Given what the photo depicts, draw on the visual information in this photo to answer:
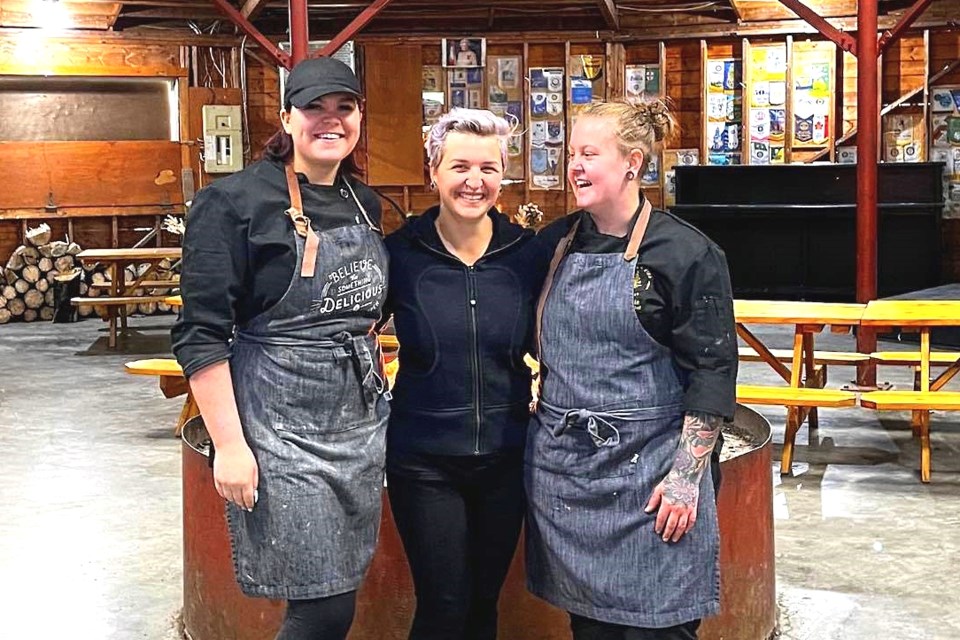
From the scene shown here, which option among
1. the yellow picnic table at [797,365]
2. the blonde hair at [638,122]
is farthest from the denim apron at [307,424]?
the yellow picnic table at [797,365]

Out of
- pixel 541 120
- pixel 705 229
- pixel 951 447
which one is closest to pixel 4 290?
pixel 541 120

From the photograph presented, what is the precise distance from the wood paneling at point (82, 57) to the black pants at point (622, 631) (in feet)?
37.1

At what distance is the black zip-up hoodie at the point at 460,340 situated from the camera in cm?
245

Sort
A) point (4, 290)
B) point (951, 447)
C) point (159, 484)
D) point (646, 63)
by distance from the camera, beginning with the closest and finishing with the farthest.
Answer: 1. point (159, 484)
2. point (951, 447)
3. point (4, 290)
4. point (646, 63)

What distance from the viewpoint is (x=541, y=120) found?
1321cm

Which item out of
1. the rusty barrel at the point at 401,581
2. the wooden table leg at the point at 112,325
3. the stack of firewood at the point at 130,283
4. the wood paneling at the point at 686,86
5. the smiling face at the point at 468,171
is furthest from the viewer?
the wood paneling at the point at 686,86

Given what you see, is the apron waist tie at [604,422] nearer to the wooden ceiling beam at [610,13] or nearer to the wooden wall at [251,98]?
the wooden ceiling beam at [610,13]

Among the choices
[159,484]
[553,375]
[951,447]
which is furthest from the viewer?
[951,447]

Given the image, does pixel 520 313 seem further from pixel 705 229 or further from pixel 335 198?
pixel 705 229

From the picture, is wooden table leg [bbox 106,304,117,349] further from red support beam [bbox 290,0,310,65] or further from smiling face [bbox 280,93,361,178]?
smiling face [bbox 280,93,361,178]

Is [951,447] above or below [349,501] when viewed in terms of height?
below

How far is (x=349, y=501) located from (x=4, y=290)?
35.2 ft

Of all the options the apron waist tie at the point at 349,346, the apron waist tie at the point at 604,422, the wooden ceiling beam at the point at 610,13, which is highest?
the wooden ceiling beam at the point at 610,13

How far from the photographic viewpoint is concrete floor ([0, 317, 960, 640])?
3916 millimetres
